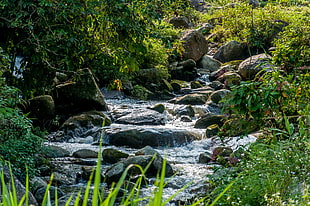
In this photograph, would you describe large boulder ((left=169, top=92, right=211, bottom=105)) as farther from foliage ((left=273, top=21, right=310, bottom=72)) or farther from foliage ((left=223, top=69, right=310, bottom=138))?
foliage ((left=223, top=69, right=310, bottom=138))

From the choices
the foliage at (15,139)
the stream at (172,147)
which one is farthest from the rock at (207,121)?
the foliage at (15,139)

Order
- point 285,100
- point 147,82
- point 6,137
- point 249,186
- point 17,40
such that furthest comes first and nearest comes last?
point 147,82 < point 17,40 < point 6,137 < point 285,100 < point 249,186

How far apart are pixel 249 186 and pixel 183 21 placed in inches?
845

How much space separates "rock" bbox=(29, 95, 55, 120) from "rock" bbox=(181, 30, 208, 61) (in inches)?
381

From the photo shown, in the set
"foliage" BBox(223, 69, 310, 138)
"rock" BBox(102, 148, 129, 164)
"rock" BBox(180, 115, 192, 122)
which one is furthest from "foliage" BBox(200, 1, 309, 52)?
"foliage" BBox(223, 69, 310, 138)

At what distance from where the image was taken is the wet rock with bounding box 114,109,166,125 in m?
11.2

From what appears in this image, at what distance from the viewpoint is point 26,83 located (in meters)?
7.18

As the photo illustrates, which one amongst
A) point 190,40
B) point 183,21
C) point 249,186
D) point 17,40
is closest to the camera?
point 249,186

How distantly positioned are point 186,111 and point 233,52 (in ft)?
26.8

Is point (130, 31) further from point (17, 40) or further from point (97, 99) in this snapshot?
point (97, 99)

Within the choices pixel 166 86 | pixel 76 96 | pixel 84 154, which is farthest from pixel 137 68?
pixel 166 86

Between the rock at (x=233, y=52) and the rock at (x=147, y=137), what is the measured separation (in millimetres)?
10651

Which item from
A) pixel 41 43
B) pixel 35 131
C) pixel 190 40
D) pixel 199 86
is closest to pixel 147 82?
pixel 199 86

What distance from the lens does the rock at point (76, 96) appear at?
11.5m
